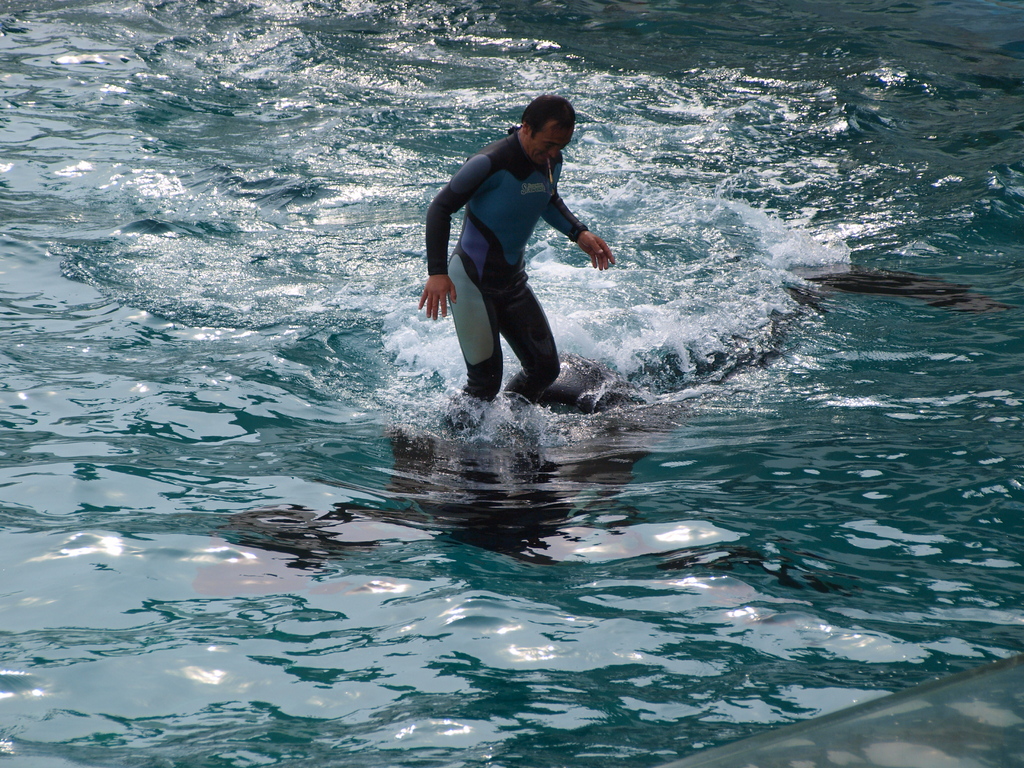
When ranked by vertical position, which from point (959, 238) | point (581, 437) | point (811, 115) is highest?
point (811, 115)

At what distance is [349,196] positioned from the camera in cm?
949

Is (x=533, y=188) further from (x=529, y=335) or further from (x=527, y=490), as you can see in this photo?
(x=527, y=490)

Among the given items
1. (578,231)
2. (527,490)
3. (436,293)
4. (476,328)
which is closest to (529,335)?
(476,328)

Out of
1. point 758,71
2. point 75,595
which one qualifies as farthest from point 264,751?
point 758,71

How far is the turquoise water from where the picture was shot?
2.57m

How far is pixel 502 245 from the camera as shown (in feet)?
15.7

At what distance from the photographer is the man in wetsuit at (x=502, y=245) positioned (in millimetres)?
4449

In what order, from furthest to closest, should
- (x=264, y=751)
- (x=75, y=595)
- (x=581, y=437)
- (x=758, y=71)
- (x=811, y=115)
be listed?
1. (x=758, y=71)
2. (x=811, y=115)
3. (x=581, y=437)
4. (x=75, y=595)
5. (x=264, y=751)

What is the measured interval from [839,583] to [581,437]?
2.07 meters

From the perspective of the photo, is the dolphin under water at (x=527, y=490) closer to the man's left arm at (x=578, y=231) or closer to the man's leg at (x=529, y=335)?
the man's leg at (x=529, y=335)

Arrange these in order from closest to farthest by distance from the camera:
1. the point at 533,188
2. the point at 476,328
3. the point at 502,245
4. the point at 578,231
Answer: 1. the point at 533,188
2. the point at 502,245
3. the point at 476,328
4. the point at 578,231

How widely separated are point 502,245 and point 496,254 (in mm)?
58

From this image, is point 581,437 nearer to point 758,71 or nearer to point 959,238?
point 959,238

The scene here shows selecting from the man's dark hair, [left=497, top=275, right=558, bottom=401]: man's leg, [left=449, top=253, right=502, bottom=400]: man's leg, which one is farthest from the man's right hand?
the man's dark hair
